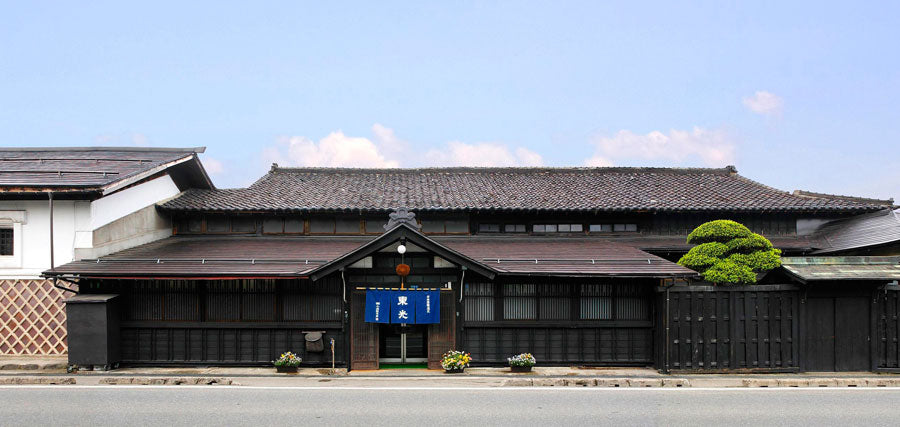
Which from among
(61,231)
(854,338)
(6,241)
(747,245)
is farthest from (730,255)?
(6,241)

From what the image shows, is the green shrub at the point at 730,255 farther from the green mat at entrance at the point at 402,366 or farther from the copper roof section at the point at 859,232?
the green mat at entrance at the point at 402,366

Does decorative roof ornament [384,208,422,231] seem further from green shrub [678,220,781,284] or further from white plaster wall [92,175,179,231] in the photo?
white plaster wall [92,175,179,231]

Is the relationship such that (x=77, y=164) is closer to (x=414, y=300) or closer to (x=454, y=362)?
(x=414, y=300)

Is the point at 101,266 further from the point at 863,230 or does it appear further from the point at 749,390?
the point at 863,230

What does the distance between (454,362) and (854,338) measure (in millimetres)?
10598

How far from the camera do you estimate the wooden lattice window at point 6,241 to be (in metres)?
16.8

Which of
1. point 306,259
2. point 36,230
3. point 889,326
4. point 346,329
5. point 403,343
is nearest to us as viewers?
point 889,326

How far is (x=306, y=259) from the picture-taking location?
16188mm

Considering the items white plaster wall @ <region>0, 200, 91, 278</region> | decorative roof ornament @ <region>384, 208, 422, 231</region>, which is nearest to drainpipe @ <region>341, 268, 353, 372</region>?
decorative roof ornament @ <region>384, 208, 422, 231</region>

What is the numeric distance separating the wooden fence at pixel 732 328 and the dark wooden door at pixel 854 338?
1157 millimetres

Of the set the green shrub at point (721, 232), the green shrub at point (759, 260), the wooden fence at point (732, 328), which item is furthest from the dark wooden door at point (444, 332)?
the green shrub at point (759, 260)

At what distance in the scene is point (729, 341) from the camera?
15367 millimetres

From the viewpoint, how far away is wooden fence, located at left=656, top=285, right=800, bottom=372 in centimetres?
1536

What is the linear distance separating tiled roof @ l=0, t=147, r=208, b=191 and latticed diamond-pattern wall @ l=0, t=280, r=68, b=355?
112 inches
